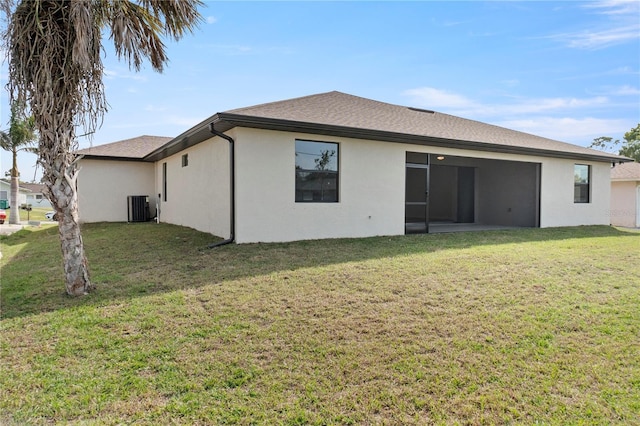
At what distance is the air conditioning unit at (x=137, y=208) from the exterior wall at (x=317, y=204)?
382 inches

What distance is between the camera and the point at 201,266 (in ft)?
22.2

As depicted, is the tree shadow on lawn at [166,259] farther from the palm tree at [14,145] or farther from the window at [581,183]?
the palm tree at [14,145]

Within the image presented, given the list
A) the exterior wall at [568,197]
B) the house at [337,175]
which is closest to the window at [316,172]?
the house at [337,175]

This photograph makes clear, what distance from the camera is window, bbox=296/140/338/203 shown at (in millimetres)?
9156

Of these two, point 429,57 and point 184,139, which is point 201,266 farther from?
point 429,57

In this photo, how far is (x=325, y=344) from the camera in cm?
379

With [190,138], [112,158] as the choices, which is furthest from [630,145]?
[112,158]

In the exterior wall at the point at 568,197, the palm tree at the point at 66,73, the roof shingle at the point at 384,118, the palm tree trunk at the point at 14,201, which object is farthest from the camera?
the palm tree trunk at the point at 14,201

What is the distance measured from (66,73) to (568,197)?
15.9 meters

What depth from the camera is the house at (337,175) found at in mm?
8648

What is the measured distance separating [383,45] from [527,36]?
14.0 ft

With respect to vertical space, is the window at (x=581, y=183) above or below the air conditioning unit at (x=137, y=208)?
above

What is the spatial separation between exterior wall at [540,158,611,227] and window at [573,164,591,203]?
15cm

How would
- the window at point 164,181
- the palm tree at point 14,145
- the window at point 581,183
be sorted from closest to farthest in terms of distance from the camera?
the window at point 581,183 < the window at point 164,181 < the palm tree at point 14,145
